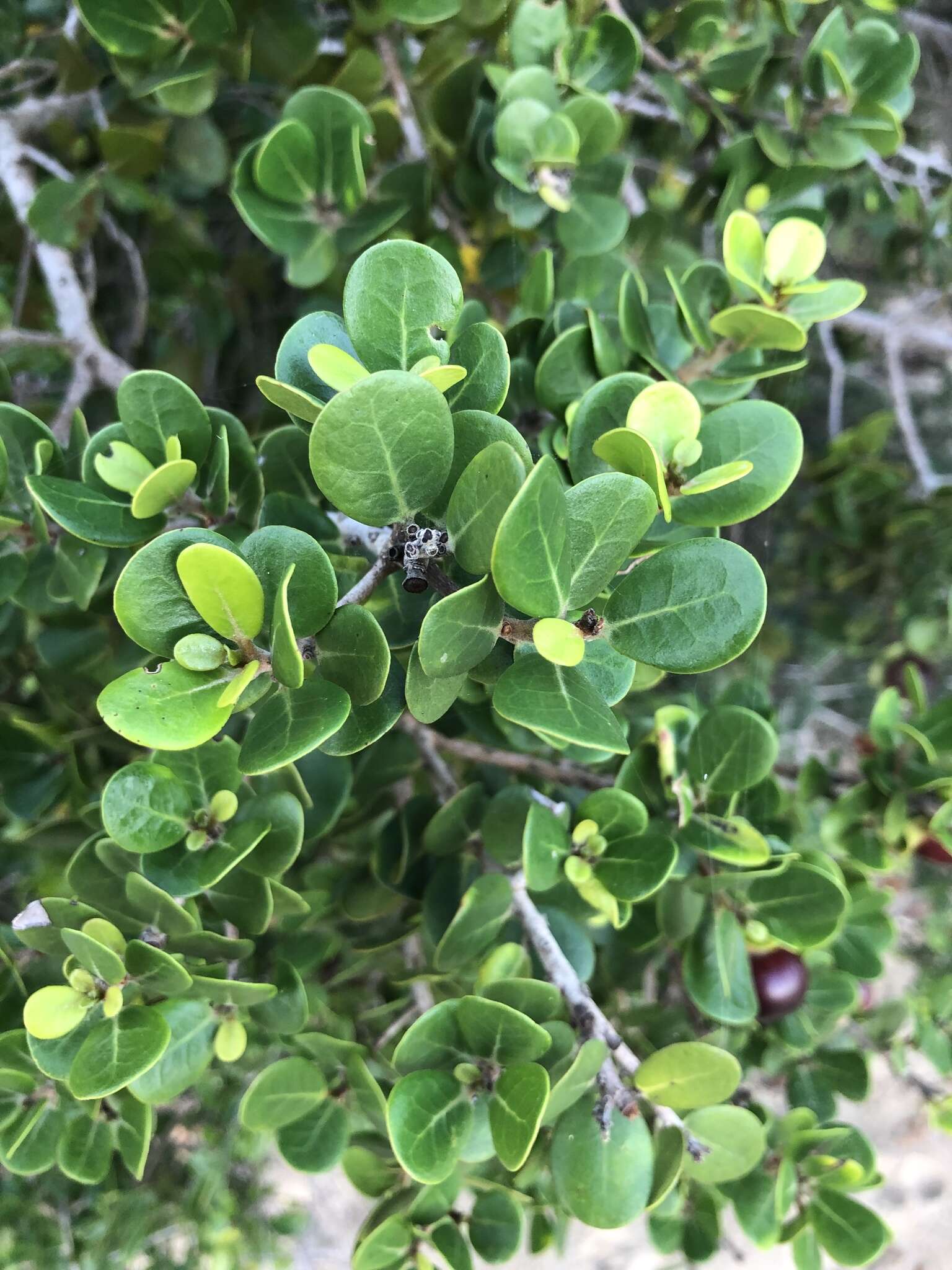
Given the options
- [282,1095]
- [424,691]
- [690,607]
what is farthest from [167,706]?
[282,1095]

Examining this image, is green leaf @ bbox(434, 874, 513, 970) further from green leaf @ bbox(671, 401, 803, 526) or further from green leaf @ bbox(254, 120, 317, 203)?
green leaf @ bbox(254, 120, 317, 203)

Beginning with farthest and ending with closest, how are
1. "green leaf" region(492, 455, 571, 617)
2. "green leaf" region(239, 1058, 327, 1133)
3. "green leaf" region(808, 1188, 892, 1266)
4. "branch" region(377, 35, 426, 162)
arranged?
"branch" region(377, 35, 426, 162) < "green leaf" region(808, 1188, 892, 1266) < "green leaf" region(239, 1058, 327, 1133) < "green leaf" region(492, 455, 571, 617)

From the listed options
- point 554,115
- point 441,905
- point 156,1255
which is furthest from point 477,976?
point 156,1255

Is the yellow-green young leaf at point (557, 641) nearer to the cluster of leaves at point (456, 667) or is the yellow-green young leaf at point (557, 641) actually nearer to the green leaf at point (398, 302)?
the cluster of leaves at point (456, 667)

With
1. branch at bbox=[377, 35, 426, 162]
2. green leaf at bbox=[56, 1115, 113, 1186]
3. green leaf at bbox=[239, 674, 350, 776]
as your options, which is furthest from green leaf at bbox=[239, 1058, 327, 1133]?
branch at bbox=[377, 35, 426, 162]

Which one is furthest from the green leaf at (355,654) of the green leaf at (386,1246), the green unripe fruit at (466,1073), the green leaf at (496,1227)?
the green leaf at (496,1227)

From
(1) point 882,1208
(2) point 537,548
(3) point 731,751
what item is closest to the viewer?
(2) point 537,548

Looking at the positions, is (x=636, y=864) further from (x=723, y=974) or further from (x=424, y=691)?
(x=424, y=691)
